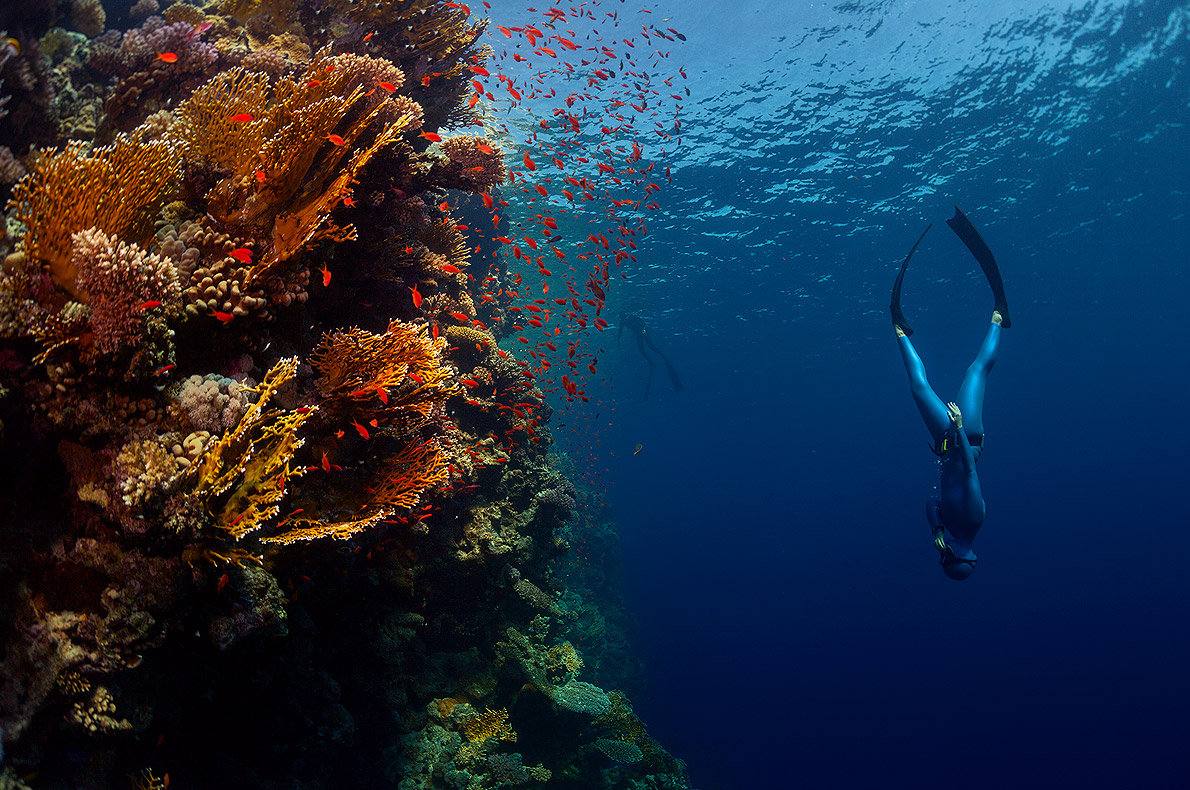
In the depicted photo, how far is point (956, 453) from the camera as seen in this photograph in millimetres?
8812

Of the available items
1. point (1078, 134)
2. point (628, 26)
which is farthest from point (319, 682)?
point (1078, 134)

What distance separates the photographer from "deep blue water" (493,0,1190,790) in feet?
63.0

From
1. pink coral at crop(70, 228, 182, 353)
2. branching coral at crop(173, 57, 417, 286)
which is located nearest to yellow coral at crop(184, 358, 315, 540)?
pink coral at crop(70, 228, 182, 353)

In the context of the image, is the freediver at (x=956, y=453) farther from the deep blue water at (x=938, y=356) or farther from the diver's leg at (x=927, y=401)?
the deep blue water at (x=938, y=356)

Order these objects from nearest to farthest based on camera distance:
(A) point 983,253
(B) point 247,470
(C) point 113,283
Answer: (C) point 113,283 → (B) point 247,470 → (A) point 983,253

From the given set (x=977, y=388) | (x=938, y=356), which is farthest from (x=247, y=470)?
(x=938, y=356)

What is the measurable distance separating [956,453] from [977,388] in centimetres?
177

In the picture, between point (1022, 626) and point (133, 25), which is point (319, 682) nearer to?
point (133, 25)

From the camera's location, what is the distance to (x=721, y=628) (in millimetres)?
57031

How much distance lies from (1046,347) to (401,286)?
7763 centimetres

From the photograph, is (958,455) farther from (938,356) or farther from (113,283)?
(938,356)

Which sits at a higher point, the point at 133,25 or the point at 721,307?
the point at 721,307

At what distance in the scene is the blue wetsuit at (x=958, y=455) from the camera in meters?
8.55

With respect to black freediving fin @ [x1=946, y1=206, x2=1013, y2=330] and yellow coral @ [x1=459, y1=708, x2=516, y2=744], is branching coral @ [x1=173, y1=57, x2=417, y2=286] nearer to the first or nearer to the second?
yellow coral @ [x1=459, y1=708, x2=516, y2=744]
